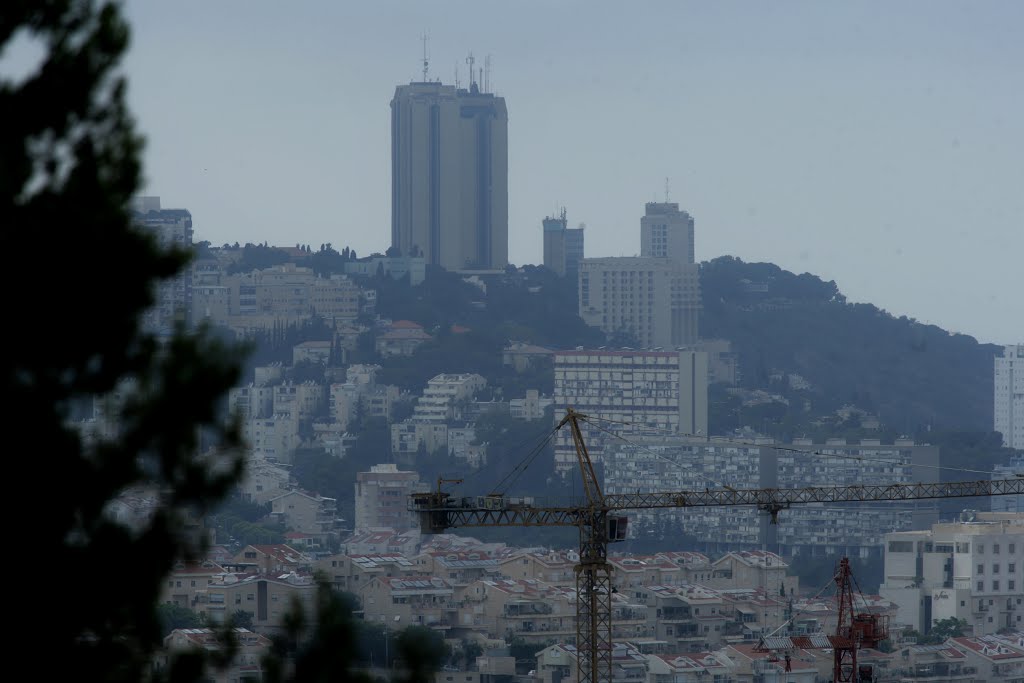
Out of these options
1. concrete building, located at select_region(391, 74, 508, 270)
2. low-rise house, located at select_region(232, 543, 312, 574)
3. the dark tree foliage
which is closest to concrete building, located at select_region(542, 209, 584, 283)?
concrete building, located at select_region(391, 74, 508, 270)

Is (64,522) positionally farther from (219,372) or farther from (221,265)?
(221,265)

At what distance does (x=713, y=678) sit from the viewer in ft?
109

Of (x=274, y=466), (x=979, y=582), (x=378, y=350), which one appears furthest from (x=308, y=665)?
(x=378, y=350)

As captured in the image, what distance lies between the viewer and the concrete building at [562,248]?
96688 millimetres

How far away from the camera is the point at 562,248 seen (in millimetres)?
97500

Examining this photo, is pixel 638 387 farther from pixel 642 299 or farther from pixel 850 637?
pixel 850 637

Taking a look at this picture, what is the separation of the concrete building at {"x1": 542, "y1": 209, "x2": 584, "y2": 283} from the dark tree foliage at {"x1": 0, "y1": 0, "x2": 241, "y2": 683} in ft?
297

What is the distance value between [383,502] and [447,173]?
38.9 meters

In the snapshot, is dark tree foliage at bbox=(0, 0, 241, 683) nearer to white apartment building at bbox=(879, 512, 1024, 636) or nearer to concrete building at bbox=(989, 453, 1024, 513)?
white apartment building at bbox=(879, 512, 1024, 636)

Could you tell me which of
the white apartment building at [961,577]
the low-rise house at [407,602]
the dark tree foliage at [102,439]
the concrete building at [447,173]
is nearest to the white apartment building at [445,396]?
the concrete building at [447,173]

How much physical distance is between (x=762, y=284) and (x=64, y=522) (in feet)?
299

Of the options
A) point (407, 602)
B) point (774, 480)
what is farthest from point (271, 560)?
point (774, 480)

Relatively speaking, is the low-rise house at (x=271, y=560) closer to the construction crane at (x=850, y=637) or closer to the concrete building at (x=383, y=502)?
the concrete building at (x=383, y=502)

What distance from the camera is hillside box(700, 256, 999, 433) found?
86.7 metres
